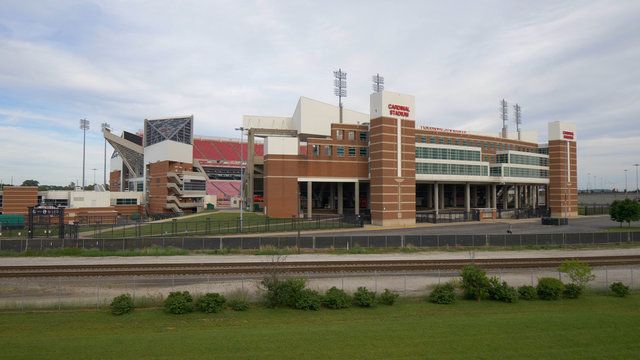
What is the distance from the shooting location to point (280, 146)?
6494 cm

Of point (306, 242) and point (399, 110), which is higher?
point (399, 110)

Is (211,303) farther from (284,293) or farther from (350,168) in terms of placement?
(350,168)

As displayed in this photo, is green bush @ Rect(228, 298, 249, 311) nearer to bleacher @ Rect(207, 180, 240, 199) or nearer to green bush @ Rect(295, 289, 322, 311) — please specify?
green bush @ Rect(295, 289, 322, 311)

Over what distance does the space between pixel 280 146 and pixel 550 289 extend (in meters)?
50.6

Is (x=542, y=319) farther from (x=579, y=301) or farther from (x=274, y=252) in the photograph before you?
(x=274, y=252)

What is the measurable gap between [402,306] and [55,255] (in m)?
31.7

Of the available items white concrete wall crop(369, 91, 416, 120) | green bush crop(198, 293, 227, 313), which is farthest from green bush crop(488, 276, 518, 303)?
white concrete wall crop(369, 91, 416, 120)

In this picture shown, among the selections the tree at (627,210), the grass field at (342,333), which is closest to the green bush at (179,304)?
the grass field at (342,333)

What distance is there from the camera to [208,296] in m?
18.1

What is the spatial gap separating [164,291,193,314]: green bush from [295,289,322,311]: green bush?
5.33m

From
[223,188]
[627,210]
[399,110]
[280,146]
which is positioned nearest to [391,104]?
[399,110]

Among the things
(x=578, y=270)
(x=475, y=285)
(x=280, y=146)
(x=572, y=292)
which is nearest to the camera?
(x=475, y=285)

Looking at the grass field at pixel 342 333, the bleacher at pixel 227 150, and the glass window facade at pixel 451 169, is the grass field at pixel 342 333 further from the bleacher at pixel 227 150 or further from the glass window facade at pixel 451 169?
the bleacher at pixel 227 150

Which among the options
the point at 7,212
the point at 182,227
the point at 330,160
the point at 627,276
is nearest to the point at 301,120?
the point at 330,160
